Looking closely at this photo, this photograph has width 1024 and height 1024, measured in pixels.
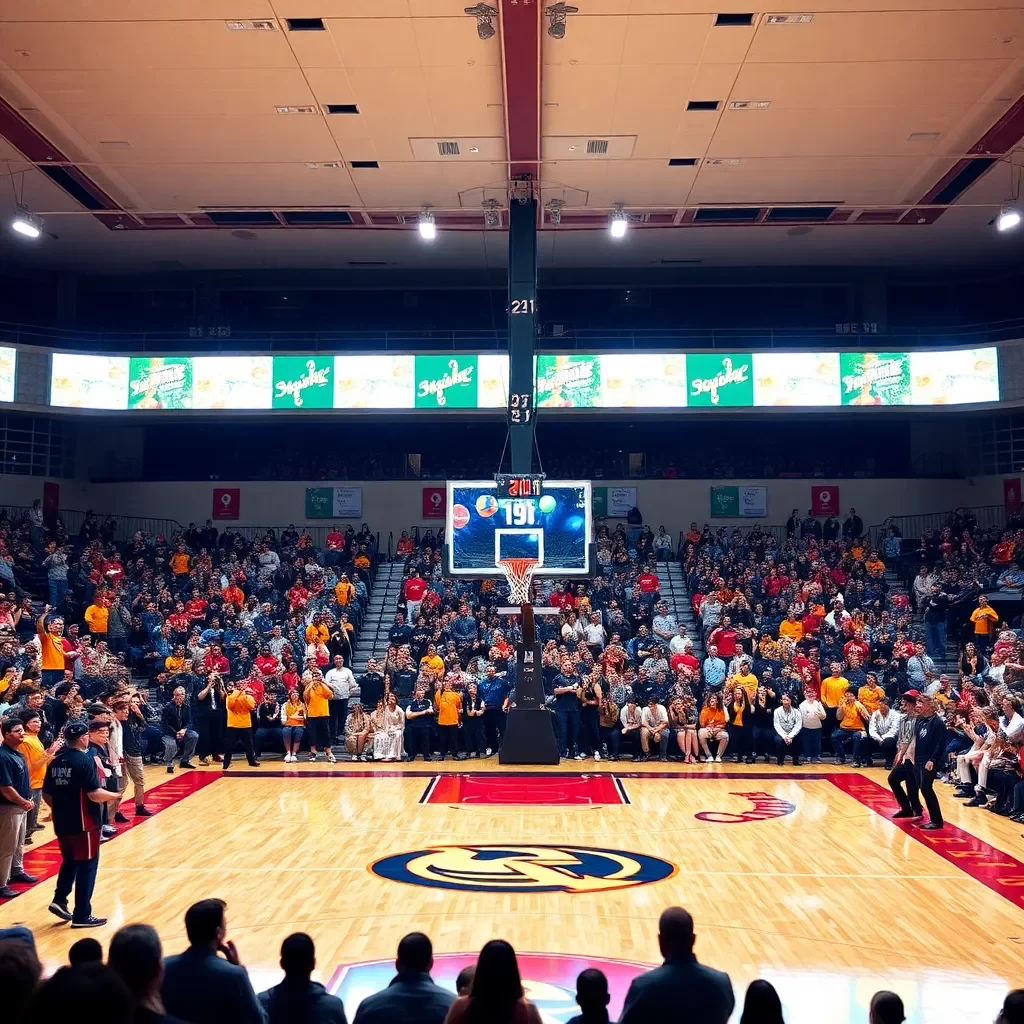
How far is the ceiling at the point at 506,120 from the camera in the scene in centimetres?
1570

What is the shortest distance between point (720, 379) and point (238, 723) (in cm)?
1518

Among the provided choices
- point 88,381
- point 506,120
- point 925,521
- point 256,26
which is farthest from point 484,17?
point 925,521

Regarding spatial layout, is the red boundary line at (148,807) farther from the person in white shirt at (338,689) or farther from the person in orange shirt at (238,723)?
the person in white shirt at (338,689)

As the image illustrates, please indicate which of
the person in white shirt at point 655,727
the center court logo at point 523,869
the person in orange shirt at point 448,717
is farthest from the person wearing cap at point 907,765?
the person in orange shirt at point 448,717

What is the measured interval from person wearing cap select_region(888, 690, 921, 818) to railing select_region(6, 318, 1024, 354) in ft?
54.2

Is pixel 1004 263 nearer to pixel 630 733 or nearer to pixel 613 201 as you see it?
pixel 613 201

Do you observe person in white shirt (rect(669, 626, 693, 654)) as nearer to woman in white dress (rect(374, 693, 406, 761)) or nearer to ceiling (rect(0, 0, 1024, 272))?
woman in white dress (rect(374, 693, 406, 761))

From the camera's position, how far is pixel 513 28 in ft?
50.9

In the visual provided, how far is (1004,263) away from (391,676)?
66.0 ft

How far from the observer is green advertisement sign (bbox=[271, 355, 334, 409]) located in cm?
2808

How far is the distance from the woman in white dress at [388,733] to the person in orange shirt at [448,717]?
696mm

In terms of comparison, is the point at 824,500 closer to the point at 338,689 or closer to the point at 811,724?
the point at 811,724

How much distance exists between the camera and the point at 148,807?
1448 cm

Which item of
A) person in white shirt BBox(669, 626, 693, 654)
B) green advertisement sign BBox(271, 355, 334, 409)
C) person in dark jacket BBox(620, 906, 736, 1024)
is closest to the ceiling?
green advertisement sign BBox(271, 355, 334, 409)
